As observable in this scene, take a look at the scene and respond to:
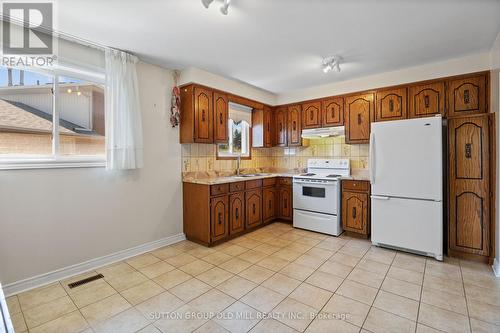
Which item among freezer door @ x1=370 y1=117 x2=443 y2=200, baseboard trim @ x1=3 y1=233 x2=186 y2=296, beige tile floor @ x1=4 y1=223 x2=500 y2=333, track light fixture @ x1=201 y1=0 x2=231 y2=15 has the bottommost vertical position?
beige tile floor @ x1=4 y1=223 x2=500 y2=333

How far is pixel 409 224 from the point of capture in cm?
295

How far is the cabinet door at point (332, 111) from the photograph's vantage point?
12.9ft

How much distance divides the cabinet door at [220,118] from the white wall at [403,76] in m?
1.50

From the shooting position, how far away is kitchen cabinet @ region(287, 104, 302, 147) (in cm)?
444

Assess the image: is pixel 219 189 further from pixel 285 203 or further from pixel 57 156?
pixel 57 156

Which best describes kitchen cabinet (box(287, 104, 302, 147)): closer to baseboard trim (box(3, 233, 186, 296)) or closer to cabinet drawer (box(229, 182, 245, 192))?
cabinet drawer (box(229, 182, 245, 192))

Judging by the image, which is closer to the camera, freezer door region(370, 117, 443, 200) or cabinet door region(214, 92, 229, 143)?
freezer door region(370, 117, 443, 200)

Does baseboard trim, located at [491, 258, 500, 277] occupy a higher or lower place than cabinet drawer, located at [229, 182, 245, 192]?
lower

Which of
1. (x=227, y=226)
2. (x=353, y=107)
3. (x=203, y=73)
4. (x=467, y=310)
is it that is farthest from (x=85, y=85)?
(x=467, y=310)

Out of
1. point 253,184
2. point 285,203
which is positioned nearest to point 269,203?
point 285,203

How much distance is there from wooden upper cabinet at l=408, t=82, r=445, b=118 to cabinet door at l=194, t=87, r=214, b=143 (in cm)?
281

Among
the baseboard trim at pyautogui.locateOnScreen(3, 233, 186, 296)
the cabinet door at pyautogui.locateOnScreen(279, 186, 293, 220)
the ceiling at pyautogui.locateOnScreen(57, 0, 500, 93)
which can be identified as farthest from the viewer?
the cabinet door at pyautogui.locateOnScreen(279, 186, 293, 220)

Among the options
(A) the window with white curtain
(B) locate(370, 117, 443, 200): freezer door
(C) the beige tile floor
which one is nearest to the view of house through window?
(C) the beige tile floor

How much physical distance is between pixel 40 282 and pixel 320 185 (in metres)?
3.53
